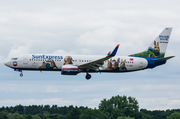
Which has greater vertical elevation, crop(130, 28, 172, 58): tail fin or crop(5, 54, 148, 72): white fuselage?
crop(130, 28, 172, 58): tail fin

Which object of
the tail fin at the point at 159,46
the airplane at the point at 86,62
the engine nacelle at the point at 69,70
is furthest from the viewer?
the tail fin at the point at 159,46

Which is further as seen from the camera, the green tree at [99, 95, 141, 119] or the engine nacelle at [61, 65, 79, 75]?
the green tree at [99, 95, 141, 119]

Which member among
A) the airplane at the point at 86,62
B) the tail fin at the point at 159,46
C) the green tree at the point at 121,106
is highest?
the tail fin at the point at 159,46

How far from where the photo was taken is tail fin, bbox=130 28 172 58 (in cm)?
7519

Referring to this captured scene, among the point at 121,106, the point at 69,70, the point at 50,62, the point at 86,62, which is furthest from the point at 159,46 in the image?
the point at 121,106

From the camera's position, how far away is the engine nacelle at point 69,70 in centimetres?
6475

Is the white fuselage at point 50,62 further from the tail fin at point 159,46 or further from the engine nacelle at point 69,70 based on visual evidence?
the tail fin at point 159,46

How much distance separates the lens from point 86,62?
68000 millimetres

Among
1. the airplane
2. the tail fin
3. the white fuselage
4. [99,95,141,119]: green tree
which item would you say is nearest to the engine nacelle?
the airplane

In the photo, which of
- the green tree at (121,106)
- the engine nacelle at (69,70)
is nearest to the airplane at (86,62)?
the engine nacelle at (69,70)

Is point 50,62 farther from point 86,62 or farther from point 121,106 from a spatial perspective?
point 121,106

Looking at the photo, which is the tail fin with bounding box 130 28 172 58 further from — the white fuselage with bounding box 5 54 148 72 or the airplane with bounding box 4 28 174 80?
the white fuselage with bounding box 5 54 148 72

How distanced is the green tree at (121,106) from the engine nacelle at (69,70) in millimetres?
67437

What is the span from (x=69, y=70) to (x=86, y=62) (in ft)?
15.6
